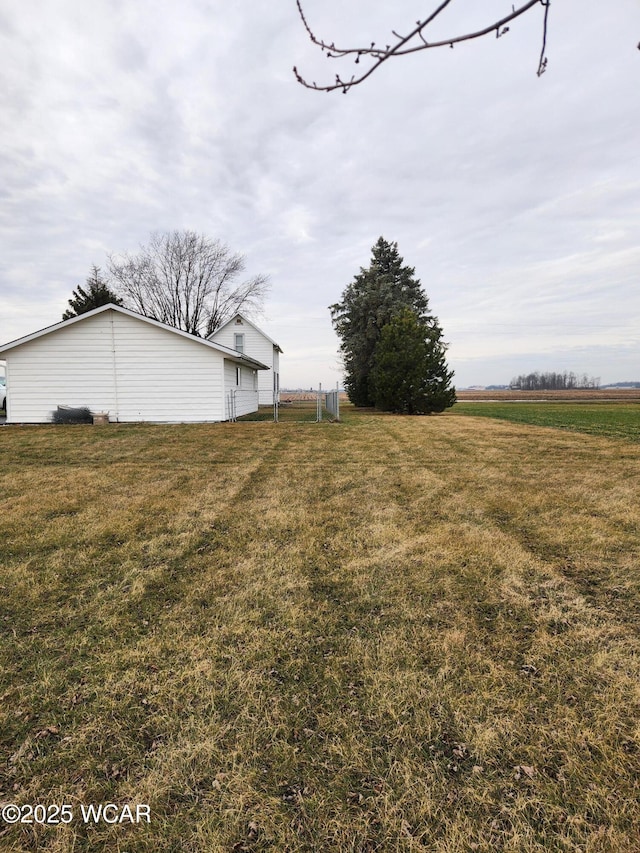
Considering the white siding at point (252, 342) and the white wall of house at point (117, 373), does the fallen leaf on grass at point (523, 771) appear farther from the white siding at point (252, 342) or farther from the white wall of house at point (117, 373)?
the white siding at point (252, 342)

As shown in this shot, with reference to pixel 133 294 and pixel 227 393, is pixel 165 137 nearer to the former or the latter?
pixel 227 393

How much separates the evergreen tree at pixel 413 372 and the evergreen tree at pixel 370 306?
7040 millimetres

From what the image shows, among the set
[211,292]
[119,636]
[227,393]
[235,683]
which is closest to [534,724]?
[235,683]

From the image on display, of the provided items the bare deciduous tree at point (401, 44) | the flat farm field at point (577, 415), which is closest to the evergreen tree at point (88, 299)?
the flat farm field at point (577, 415)

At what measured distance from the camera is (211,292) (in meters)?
35.0

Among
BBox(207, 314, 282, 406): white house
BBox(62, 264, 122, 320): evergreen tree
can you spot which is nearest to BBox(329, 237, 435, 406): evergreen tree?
BBox(207, 314, 282, 406): white house

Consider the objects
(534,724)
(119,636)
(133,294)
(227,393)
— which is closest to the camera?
(534,724)

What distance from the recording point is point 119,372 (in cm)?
1483

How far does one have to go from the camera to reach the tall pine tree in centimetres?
2775

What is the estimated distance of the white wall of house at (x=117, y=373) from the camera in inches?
571

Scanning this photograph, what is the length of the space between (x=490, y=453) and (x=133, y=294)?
34.8 meters

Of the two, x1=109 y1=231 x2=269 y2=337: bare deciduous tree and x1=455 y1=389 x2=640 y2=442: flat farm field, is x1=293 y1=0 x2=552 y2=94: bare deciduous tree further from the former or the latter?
x1=109 y1=231 x2=269 y2=337: bare deciduous tree

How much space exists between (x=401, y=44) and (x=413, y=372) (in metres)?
18.6

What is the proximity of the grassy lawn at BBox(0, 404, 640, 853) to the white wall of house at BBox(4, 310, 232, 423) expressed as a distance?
1061 cm
